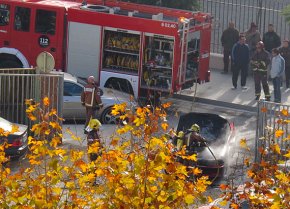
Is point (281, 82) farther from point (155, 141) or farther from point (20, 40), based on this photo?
point (155, 141)

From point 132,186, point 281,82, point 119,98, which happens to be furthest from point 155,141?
point 281,82

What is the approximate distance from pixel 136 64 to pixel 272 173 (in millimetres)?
14177

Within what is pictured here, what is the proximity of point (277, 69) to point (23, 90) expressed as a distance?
6.74 meters

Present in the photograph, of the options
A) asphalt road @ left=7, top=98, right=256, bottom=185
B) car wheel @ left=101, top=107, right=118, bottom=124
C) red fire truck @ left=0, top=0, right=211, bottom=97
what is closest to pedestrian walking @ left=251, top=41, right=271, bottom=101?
asphalt road @ left=7, top=98, right=256, bottom=185

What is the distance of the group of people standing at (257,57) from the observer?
24.1 m

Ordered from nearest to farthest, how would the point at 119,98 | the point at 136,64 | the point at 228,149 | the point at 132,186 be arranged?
the point at 132,186 → the point at 228,149 → the point at 119,98 → the point at 136,64

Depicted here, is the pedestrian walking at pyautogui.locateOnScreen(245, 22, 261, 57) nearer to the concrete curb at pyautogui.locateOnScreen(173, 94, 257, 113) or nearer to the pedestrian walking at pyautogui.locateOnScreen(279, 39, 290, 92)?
the pedestrian walking at pyautogui.locateOnScreen(279, 39, 290, 92)

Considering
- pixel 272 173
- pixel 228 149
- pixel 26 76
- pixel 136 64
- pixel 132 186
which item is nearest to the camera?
pixel 132 186

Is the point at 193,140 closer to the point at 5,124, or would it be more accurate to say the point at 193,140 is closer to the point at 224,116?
the point at 5,124

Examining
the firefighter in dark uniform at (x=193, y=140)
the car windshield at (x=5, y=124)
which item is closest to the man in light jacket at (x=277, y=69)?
the firefighter in dark uniform at (x=193, y=140)

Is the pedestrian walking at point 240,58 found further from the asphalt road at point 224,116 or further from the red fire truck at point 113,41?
the asphalt road at point 224,116

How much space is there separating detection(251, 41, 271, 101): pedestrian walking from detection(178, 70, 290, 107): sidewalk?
0.47 m

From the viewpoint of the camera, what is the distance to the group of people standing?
24.1 metres

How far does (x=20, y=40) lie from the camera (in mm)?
23984
